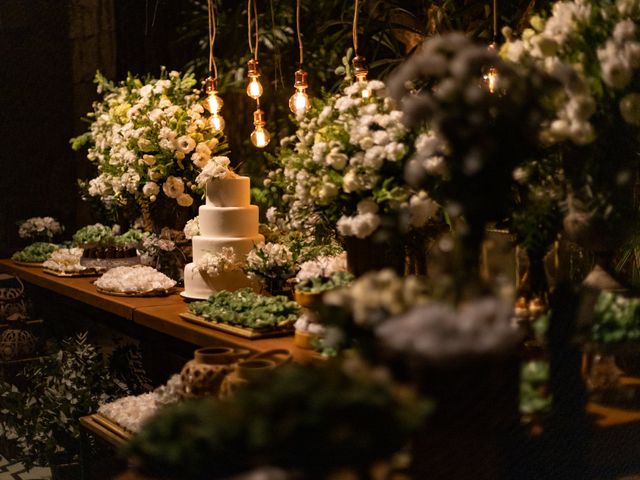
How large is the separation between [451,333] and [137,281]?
9.49 ft

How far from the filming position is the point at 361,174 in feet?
8.29

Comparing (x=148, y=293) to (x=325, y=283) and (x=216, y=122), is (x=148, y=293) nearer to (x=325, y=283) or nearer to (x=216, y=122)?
(x=216, y=122)

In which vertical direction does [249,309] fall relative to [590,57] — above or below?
below

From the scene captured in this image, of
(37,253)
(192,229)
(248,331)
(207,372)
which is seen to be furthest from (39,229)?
(207,372)

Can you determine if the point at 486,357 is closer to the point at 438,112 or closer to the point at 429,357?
the point at 429,357

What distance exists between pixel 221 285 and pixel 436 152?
6.29ft

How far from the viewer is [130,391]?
160 inches

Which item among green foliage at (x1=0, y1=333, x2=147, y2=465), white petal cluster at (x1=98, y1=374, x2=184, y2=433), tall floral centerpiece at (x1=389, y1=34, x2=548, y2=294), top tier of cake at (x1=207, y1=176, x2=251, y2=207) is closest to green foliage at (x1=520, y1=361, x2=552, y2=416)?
tall floral centerpiece at (x1=389, y1=34, x2=548, y2=294)

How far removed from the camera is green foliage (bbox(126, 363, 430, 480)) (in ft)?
3.58

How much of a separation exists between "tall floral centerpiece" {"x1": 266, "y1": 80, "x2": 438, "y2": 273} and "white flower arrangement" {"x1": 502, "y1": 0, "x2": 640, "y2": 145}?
61 centimetres

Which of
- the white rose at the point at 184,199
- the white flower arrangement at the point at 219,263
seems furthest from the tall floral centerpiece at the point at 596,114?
the white rose at the point at 184,199

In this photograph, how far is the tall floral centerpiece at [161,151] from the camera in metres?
4.13

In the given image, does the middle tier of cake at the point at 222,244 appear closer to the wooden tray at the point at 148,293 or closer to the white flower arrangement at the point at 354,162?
the wooden tray at the point at 148,293

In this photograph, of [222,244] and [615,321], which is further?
[222,244]
